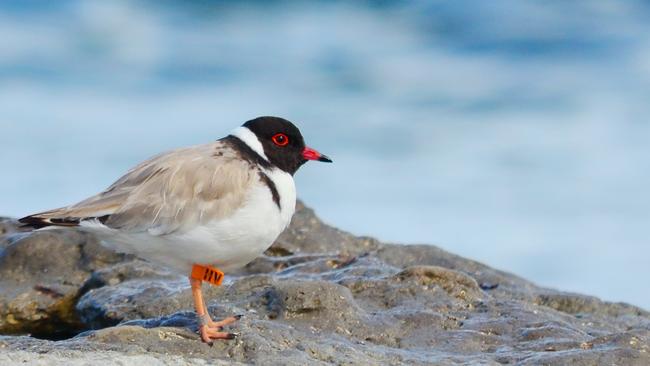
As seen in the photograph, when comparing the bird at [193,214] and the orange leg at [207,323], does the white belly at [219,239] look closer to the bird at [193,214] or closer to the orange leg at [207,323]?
the bird at [193,214]

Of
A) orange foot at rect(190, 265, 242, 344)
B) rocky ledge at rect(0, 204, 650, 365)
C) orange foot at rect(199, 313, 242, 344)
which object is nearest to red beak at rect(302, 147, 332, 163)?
rocky ledge at rect(0, 204, 650, 365)

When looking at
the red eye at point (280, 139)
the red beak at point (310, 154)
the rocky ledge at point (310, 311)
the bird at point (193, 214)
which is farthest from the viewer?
the red beak at point (310, 154)

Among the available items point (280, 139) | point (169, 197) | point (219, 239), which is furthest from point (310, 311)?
point (169, 197)

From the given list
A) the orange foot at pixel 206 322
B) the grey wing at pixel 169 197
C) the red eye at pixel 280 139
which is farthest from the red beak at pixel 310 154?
the orange foot at pixel 206 322

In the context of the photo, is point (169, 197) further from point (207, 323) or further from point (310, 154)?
point (310, 154)

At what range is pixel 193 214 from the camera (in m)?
5.80

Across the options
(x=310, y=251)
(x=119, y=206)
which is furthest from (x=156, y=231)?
(x=310, y=251)

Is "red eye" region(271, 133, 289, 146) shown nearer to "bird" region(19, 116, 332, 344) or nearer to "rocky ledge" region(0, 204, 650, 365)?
"bird" region(19, 116, 332, 344)

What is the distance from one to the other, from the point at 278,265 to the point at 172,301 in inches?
61.1

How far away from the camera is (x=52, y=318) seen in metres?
7.51

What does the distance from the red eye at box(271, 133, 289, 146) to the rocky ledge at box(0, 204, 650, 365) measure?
2.70ft

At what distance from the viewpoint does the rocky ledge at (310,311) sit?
17.7 ft

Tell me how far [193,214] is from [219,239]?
19 centimetres

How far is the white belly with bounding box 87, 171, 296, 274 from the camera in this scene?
18.9ft
